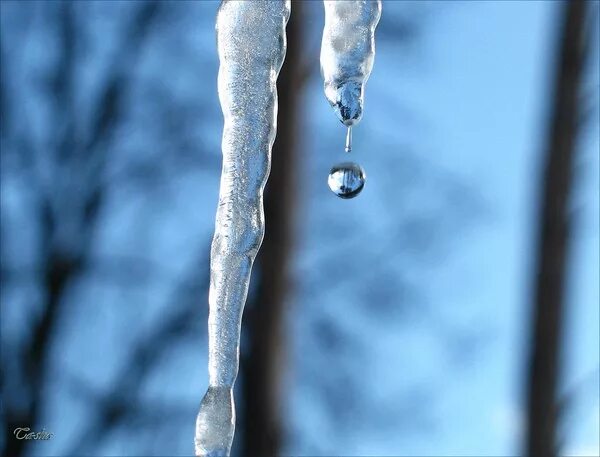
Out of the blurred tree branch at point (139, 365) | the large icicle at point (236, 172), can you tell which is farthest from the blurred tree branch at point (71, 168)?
the large icicle at point (236, 172)

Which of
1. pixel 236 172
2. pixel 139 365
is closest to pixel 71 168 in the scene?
pixel 139 365

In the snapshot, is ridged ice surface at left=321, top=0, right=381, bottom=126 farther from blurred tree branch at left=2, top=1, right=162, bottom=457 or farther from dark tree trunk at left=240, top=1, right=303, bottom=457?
blurred tree branch at left=2, top=1, right=162, bottom=457

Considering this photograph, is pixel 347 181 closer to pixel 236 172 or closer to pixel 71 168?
pixel 236 172

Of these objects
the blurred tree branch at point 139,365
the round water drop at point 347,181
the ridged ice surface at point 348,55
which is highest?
the ridged ice surface at point 348,55

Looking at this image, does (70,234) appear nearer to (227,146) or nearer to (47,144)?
(47,144)

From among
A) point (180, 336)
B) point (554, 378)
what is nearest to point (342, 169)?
point (554, 378)

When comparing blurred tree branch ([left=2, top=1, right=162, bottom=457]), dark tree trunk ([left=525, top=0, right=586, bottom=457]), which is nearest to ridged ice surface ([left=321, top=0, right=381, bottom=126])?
dark tree trunk ([left=525, top=0, right=586, bottom=457])

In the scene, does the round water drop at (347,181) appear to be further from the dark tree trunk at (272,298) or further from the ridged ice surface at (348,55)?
the dark tree trunk at (272,298)
